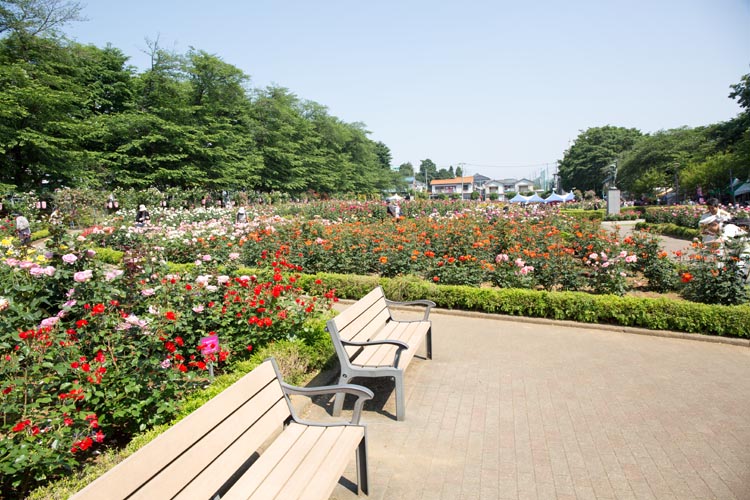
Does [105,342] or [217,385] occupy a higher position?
[105,342]

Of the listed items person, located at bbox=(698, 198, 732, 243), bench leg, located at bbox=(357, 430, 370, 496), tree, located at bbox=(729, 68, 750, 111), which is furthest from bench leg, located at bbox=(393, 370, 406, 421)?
tree, located at bbox=(729, 68, 750, 111)

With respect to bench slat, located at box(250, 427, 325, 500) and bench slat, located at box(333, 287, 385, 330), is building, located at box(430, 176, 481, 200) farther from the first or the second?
bench slat, located at box(250, 427, 325, 500)

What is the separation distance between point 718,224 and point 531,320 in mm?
3791

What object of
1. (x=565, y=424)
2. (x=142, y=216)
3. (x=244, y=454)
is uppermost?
(x=142, y=216)

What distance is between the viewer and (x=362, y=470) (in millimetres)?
2781

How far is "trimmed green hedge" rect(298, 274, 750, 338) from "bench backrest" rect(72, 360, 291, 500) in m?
4.85

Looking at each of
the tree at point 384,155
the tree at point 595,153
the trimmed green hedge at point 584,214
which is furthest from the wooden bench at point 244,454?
the tree at point 384,155

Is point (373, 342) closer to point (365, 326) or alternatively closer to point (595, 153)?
point (365, 326)

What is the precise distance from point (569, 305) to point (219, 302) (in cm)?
483

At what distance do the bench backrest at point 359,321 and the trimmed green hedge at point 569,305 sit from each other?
7.84 feet

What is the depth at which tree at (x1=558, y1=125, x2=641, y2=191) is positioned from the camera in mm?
74438

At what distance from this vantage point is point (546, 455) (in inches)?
126

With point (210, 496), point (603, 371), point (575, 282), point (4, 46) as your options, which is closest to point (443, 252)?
point (575, 282)

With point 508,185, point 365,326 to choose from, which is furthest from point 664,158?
point 508,185
